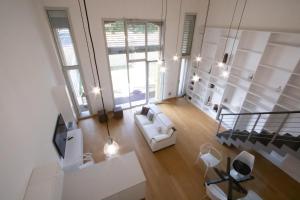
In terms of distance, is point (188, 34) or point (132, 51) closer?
point (132, 51)

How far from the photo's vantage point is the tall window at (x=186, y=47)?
21.0 feet

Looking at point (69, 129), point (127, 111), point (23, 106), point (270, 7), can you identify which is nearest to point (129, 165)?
point (23, 106)

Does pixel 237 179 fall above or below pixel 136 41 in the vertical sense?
below

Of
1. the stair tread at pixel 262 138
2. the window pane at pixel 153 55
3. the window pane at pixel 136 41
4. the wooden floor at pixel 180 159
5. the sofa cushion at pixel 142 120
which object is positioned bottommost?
the wooden floor at pixel 180 159

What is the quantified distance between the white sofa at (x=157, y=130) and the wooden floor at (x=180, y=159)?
0.82 ft

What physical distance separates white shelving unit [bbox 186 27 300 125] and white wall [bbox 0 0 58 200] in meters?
5.78

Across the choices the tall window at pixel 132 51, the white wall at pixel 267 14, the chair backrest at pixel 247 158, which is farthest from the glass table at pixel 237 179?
the tall window at pixel 132 51

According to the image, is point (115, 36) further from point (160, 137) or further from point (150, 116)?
point (160, 137)

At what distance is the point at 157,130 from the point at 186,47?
4270 mm

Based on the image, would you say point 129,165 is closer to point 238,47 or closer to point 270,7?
point 238,47

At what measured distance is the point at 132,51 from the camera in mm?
5957

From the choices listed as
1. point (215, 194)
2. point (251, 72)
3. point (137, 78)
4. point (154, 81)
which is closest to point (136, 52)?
point (137, 78)

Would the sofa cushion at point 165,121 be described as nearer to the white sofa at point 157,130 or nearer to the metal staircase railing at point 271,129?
the white sofa at point 157,130

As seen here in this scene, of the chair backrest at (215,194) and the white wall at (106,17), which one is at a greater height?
the white wall at (106,17)
